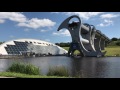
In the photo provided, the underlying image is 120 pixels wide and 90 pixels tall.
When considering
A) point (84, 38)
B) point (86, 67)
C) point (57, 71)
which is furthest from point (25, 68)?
point (84, 38)

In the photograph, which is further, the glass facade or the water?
the glass facade

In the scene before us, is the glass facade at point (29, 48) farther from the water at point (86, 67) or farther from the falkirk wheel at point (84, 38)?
the water at point (86, 67)

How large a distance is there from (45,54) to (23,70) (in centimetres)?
6431

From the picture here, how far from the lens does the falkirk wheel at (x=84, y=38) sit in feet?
227

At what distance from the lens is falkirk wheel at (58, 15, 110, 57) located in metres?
69.2

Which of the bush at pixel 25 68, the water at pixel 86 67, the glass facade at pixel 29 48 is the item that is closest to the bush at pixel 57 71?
the bush at pixel 25 68

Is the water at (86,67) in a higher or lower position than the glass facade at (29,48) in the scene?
lower

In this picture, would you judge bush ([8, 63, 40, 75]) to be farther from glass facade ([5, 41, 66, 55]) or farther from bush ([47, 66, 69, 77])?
glass facade ([5, 41, 66, 55])

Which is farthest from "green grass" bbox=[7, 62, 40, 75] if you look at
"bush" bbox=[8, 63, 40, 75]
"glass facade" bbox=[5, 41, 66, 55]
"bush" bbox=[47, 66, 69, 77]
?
"glass facade" bbox=[5, 41, 66, 55]
